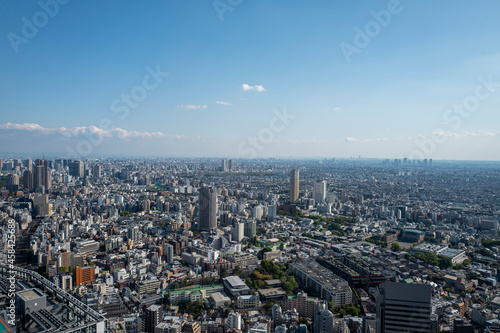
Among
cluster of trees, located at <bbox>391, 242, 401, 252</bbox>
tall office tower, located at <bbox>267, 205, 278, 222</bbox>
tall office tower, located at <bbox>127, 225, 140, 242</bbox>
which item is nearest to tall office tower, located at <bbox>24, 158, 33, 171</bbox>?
tall office tower, located at <bbox>127, 225, 140, 242</bbox>

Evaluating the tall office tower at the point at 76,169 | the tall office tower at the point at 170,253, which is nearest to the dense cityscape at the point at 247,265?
the tall office tower at the point at 170,253

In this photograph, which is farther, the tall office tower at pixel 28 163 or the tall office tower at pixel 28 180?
the tall office tower at pixel 28 163

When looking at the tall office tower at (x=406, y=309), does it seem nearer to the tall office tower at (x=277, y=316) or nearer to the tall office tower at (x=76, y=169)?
the tall office tower at (x=277, y=316)

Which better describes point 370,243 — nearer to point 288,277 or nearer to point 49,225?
point 288,277

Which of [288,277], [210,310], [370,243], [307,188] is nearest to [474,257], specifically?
[370,243]

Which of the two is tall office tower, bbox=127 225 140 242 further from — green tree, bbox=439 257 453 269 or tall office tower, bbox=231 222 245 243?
green tree, bbox=439 257 453 269

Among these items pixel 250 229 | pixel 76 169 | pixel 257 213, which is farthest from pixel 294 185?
pixel 76 169
